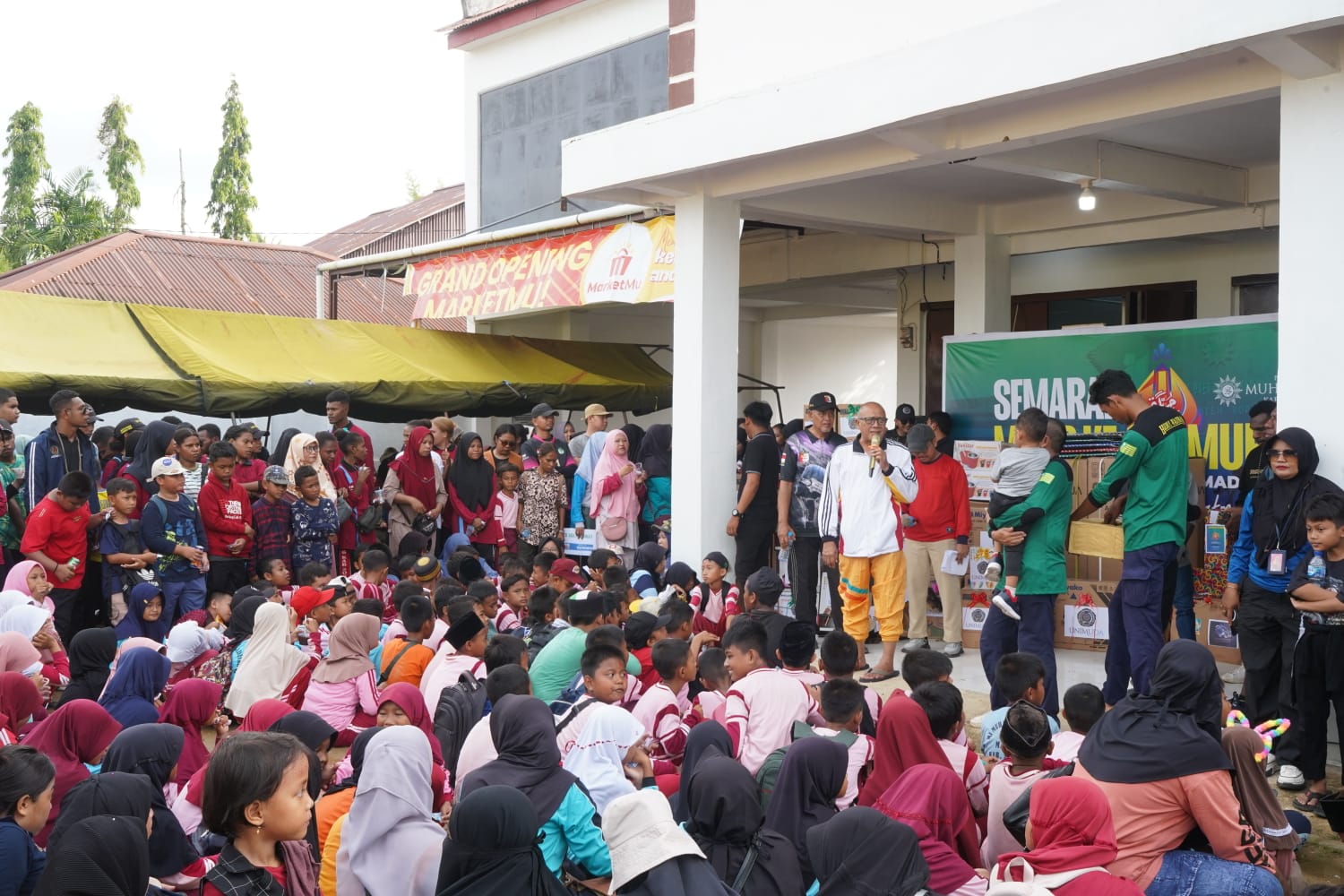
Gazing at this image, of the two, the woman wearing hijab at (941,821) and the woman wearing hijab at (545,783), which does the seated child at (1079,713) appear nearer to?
the woman wearing hijab at (941,821)

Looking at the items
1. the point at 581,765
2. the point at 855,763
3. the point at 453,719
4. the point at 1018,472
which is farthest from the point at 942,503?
the point at 581,765

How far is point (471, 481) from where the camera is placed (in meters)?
11.1

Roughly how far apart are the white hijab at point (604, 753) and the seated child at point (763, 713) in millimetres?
461

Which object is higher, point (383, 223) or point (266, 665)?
point (383, 223)

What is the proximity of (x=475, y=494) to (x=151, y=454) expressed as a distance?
9.31ft

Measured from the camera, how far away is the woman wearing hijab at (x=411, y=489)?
10.8m

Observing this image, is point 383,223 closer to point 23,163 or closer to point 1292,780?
point 23,163

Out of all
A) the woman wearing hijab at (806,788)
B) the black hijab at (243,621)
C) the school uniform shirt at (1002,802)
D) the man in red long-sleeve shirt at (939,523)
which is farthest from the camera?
the man in red long-sleeve shirt at (939,523)

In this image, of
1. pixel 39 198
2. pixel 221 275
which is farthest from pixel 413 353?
pixel 39 198

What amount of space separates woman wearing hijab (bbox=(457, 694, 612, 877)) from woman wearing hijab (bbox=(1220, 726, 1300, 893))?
2276mm

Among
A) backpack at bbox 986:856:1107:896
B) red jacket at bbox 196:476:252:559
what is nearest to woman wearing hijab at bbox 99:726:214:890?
backpack at bbox 986:856:1107:896

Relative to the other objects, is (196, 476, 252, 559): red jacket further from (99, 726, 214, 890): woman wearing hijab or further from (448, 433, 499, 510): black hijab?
(99, 726, 214, 890): woman wearing hijab

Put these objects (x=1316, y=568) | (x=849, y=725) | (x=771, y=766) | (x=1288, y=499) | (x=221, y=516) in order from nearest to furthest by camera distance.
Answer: (x=771, y=766), (x=849, y=725), (x=1316, y=568), (x=1288, y=499), (x=221, y=516)

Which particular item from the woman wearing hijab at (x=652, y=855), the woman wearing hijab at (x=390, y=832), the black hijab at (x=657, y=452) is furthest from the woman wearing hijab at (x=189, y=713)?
the black hijab at (x=657, y=452)
